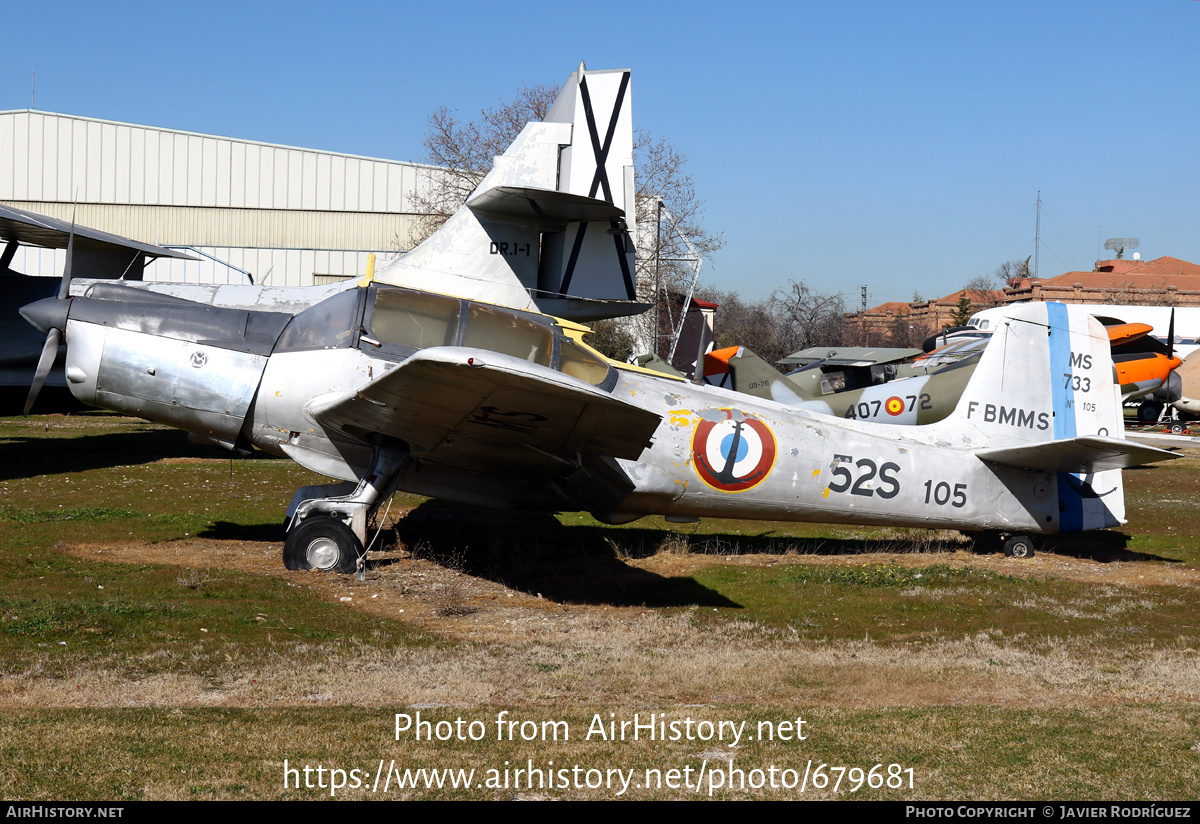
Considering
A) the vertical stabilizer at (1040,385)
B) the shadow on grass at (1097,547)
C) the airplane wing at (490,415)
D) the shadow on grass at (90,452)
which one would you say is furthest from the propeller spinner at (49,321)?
the shadow on grass at (1097,547)

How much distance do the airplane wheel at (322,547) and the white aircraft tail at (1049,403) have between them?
5796 millimetres

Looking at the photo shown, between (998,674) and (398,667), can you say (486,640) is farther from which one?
(998,674)

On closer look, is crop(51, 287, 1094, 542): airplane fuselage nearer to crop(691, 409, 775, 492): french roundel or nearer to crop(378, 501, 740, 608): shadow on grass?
crop(691, 409, 775, 492): french roundel

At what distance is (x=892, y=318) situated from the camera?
9794 cm

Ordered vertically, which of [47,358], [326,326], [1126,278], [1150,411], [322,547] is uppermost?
[1126,278]

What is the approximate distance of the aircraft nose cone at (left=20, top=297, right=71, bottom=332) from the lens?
7.71m

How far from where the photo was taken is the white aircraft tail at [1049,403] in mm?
9406

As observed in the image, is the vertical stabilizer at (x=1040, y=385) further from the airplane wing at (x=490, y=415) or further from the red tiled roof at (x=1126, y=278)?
the red tiled roof at (x=1126, y=278)

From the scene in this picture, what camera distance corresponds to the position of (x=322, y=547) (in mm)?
7988

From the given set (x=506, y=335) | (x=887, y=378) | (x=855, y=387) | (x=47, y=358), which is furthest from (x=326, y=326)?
(x=887, y=378)

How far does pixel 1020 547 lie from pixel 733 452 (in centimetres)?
362

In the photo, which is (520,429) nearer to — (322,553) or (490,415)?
(490,415)
